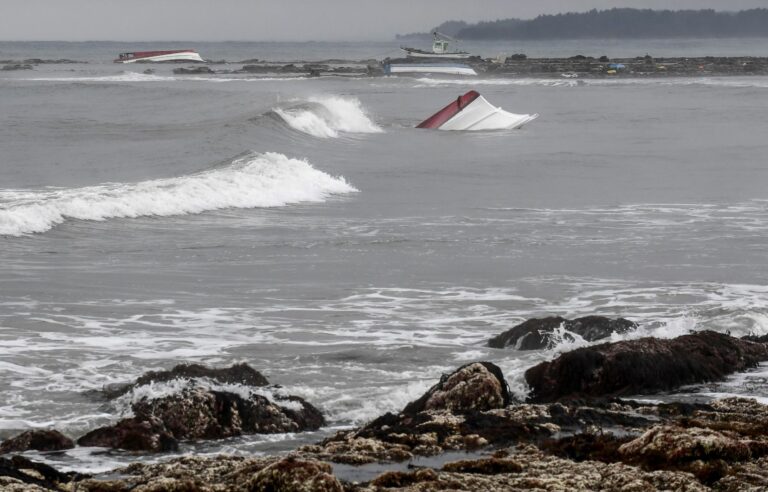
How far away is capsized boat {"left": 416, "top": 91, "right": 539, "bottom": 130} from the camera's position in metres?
50.9

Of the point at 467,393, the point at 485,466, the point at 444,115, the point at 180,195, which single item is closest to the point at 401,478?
the point at 485,466

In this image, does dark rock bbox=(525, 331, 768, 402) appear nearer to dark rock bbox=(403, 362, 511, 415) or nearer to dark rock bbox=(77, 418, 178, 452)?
dark rock bbox=(403, 362, 511, 415)

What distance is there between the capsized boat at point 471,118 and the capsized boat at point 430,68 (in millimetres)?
58513

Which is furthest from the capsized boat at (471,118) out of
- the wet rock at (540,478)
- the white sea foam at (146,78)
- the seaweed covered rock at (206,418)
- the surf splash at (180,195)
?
the white sea foam at (146,78)

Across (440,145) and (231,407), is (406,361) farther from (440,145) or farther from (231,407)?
(440,145)

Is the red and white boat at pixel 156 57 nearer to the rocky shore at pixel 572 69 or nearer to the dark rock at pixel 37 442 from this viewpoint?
the rocky shore at pixel 572 69

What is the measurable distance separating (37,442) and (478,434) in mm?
3401

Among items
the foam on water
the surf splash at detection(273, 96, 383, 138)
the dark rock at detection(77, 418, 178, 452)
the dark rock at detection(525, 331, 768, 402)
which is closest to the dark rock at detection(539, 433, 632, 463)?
the dark rock at detection(525, 331, 768, 402)

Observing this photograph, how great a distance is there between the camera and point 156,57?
142250 mm

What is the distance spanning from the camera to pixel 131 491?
787 centimetres

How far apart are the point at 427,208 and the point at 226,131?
19002 mm

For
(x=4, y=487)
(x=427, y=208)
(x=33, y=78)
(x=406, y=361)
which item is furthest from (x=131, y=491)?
(x=33, y=78)

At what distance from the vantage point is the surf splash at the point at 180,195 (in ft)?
74.4

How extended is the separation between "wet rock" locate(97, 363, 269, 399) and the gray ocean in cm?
28
